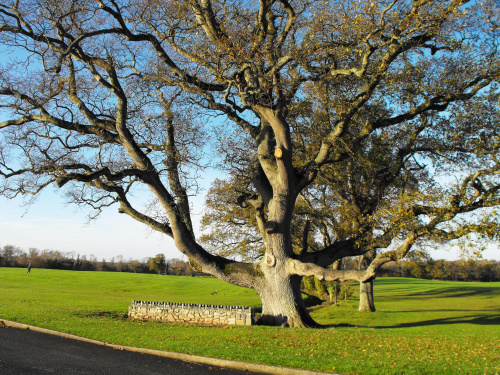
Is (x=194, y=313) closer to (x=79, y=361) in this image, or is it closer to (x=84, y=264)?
(x=79, y=361)

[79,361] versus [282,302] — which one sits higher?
[282,302]

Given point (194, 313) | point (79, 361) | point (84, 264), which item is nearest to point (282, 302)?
point (194, 313)

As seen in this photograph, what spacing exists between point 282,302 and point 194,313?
376cm

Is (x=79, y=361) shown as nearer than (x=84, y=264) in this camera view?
Yes

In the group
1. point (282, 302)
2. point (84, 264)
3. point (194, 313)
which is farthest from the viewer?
point (84, 264)

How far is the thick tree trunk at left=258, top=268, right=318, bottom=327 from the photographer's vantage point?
14398 mm

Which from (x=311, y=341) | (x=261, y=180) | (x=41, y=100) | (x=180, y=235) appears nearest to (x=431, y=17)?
(x=261, y=180)

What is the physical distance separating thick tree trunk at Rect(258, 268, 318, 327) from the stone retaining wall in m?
0.74

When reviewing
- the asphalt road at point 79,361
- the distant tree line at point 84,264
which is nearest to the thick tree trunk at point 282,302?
the asphalt road at point 79,361

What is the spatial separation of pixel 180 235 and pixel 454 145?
12647 mm

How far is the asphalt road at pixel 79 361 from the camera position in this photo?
7.49 metres

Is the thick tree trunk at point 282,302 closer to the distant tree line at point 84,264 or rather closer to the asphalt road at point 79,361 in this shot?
the asphalt road at point 79,361

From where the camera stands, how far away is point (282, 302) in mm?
14664

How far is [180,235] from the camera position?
15.6 m
